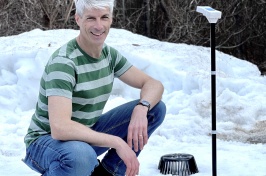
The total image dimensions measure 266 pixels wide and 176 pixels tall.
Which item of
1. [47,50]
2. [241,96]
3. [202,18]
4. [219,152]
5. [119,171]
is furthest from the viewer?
[202,18]

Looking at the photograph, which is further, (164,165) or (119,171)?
(164,165)

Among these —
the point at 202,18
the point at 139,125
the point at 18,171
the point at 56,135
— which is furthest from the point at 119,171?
the point at 202,18

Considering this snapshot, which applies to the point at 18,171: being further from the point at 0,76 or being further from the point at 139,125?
the point at 0,76

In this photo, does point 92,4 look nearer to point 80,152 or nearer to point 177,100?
point 80,152

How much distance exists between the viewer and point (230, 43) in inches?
429

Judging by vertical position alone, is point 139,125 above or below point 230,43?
above

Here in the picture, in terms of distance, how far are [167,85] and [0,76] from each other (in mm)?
1692

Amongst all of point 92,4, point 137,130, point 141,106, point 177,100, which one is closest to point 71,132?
point 137,130

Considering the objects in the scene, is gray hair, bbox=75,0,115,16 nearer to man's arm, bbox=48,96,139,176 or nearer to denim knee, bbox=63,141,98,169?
A: man's arm, bbox=48,96,139,176

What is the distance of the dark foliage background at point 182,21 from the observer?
34.7ft

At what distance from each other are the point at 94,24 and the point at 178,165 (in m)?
1.37

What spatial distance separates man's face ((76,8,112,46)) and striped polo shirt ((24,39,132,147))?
0.26 feet

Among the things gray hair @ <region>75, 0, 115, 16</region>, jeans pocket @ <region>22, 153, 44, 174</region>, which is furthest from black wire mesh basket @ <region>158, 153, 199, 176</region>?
gray hair @ <region>75, 0, 115, 16</region>

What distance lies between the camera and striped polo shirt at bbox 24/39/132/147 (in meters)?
3.02
